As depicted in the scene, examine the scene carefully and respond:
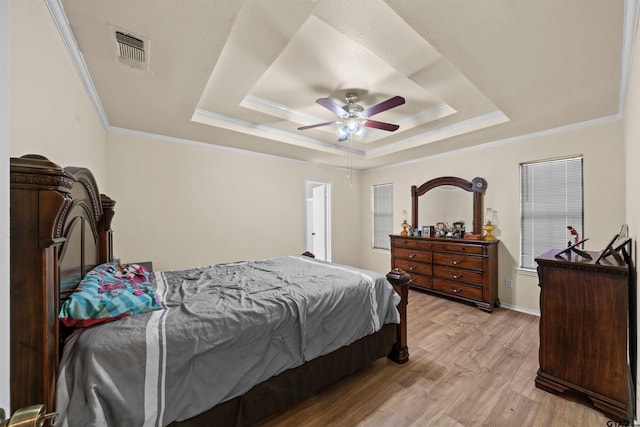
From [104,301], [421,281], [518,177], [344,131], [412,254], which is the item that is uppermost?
[344,131]

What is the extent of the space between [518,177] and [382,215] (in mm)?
2467

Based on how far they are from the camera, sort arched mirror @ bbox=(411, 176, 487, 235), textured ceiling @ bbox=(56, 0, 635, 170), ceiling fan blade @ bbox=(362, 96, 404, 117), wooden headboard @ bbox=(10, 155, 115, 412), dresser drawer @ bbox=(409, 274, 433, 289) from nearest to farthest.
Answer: wooden headboard @ bbox=(10, 155, 115, 412), textured ceiling @ bbox=(56, 0, 635, 170), ceiling fan blade @ bbox=(362, 96, 404, 117), arched mirror @ bbox=(411, 176, 487, 235), dresser drawer @ bbox=(409, 274, 433, 289)

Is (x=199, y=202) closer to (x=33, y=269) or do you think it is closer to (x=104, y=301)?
(x=104, y=301)

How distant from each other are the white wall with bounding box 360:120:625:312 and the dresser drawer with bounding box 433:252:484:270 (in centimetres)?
43

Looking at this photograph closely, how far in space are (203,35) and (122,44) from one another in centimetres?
55

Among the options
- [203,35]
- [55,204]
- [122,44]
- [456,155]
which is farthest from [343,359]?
[456,155]

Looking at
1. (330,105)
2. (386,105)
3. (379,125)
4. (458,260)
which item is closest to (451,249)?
(458,260)

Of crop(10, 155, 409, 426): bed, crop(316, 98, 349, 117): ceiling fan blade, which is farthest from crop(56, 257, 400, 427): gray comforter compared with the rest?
crop(316, 98, 349, 117): ceiling fan blade

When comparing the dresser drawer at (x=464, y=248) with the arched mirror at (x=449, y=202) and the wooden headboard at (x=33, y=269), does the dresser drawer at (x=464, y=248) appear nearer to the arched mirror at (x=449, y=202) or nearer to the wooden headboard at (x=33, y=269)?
the arched mirror at (x=449, y=202)

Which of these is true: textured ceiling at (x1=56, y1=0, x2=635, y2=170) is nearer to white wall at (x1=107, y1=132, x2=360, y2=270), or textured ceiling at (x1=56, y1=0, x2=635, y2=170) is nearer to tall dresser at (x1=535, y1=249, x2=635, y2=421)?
white wall at (x1=107, y1=132, x2=360, y2=270)

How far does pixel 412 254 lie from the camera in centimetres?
443

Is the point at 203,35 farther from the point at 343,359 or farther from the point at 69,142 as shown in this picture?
the point at 343,359

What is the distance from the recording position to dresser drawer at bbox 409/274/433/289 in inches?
165

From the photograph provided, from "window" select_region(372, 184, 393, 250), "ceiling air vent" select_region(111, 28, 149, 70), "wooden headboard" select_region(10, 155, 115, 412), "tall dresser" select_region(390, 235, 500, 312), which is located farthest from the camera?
"window" select_region(372, 184, 393, 250)
